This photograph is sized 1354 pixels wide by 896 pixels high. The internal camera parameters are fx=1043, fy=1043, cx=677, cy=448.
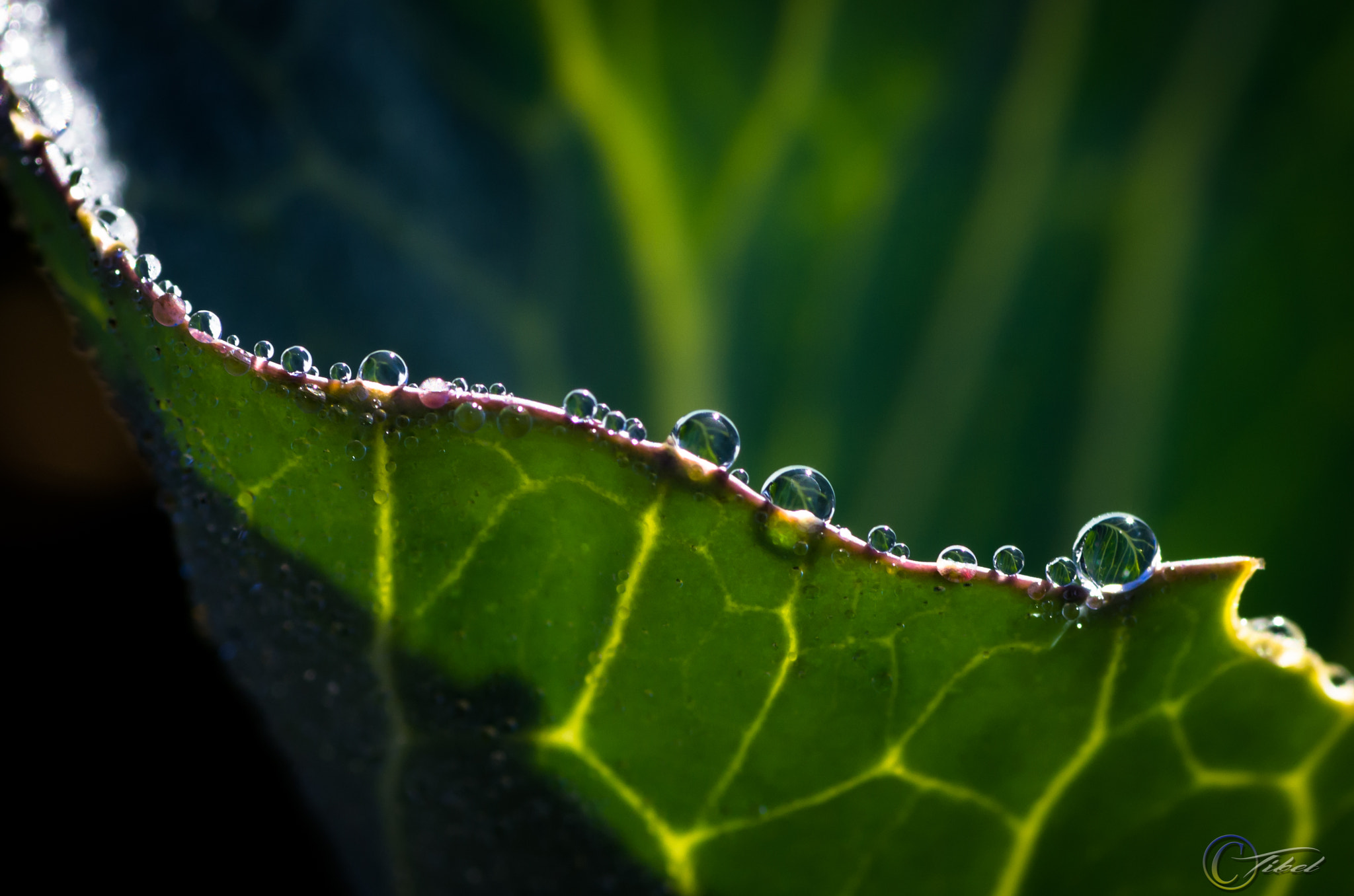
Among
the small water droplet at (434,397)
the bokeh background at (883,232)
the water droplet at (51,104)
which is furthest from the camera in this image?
the bokeh background at (883,232)

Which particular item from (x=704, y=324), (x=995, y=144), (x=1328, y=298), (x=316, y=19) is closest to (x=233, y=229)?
(x=316, y=19)

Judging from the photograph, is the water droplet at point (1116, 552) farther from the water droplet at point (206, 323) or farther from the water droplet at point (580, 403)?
the water droplet at point (206, 323)

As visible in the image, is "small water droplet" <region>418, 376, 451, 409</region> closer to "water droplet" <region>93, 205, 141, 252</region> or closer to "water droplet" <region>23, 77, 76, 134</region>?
"water droplet" <region>93, 205, 141, 252</region>

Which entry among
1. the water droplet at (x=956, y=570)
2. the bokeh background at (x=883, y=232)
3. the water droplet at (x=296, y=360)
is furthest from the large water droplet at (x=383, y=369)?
the bokeh background at (x=883, y=232)

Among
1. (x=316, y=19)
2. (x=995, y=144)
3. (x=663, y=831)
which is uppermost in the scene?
(x=995, y=144)

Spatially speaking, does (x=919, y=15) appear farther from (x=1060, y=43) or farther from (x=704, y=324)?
(x=704, y=324)

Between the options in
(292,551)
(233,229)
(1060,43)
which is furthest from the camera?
(1060,43)

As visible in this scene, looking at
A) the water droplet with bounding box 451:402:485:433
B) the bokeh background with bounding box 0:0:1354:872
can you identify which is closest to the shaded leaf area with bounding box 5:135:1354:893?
the water droplet with bounding box 451:402:485:433

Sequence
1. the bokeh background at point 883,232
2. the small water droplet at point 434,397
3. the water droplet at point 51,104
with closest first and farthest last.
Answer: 1. the small water droplet at point 434,397
2. the water droplet at point 51,104
3. the bokeh background at point 883,232
